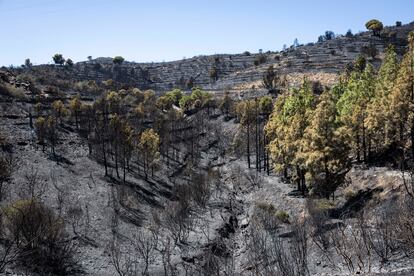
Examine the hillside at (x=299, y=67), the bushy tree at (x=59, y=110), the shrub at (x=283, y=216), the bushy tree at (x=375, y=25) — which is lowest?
the shrub at (x=283, y=216)

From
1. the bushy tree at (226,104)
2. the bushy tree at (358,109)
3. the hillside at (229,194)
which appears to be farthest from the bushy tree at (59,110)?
the bushy tree at (358,109)

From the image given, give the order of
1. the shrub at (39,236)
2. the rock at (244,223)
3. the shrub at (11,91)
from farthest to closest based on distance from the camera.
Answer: the shrub at (11,91)
the rock at (244,223)
the shrub at (39,236)

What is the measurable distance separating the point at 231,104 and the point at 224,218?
7119 centimetres

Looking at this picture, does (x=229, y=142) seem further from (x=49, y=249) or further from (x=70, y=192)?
(x=49, y=249)

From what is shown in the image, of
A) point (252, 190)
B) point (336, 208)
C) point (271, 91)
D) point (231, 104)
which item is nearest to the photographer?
point (336, 208)

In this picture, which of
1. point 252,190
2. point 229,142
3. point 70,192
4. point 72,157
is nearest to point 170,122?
point 229,142

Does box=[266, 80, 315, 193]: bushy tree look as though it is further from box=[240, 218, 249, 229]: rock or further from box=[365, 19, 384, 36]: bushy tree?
box=[365, 19, 384, 36]: bushy tree

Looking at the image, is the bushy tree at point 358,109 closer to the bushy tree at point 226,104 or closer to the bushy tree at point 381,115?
the bushy tree at point 381,115

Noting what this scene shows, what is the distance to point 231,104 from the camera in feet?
391

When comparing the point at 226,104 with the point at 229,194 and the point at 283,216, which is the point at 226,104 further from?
the point at 283,216

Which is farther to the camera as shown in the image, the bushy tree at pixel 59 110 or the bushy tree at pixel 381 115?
the bushy tree at pixel 59 110

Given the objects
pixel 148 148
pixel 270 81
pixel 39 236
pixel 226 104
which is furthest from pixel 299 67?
pixel 39 236

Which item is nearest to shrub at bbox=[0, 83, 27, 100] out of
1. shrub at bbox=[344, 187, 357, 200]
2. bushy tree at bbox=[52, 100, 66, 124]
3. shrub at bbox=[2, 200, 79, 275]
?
bushy tree at bbox=[52, 100, 66, 124]

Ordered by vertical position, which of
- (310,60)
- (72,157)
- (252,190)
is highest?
(310,60)
